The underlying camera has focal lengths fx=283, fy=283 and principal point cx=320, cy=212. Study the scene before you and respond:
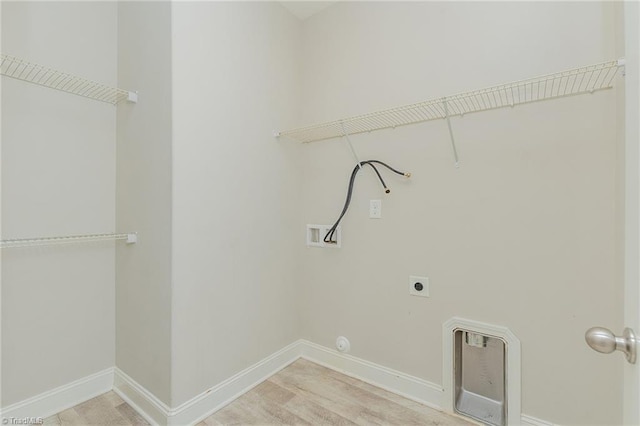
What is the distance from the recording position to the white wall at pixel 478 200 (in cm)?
129

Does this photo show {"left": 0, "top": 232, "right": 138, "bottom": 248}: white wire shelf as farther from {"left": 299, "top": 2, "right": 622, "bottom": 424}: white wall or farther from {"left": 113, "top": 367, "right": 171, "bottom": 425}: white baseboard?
{"left": 299, "top": 2, "right": 622, "bottom": 424}: white wall

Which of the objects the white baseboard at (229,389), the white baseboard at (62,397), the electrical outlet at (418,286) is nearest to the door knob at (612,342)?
the electrical outlet at (418,286)

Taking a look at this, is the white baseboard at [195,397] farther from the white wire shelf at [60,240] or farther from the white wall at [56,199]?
the white wire shelf at [60,240]

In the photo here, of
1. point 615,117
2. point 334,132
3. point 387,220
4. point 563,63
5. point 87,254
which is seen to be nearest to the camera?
point 615,117

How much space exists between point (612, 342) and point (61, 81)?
2.48m

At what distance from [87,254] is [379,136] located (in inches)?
77.5

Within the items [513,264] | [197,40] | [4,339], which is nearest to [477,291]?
[513,264]

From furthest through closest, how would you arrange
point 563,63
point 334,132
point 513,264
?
point 334,132 → point 513,264 → point 563,63

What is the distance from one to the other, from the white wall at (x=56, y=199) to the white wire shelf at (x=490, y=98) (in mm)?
1198

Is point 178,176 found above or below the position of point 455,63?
below

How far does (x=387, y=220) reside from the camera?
1.85m

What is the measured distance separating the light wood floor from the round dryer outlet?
19 cm

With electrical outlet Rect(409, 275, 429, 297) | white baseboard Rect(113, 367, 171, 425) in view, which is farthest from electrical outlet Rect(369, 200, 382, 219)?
white baseboard Rect(113, 367, 171, 425)

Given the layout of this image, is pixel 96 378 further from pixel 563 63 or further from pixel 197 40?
pixel 563 63
